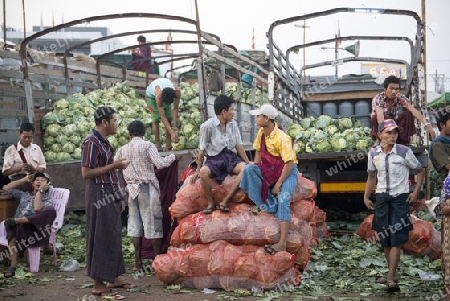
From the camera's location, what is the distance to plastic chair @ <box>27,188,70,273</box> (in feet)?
21.5

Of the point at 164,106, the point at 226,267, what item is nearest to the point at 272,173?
the point at 226,267

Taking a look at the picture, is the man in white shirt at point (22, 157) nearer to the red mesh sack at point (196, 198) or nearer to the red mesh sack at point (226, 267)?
the red mesh sack at point (196, 198)

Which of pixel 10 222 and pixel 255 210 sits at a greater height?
pixel 255 210

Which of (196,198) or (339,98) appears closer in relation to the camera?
(196,198)

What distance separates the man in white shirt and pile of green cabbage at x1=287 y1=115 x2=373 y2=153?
3.55m

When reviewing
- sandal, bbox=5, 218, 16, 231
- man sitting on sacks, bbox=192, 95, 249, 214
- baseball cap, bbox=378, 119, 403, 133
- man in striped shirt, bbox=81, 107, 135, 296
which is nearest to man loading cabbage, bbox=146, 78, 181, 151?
man sitting on sacks, bbox=192, 95, 249, 214

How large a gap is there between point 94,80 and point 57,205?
18.1ft

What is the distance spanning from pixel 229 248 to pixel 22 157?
132 inches

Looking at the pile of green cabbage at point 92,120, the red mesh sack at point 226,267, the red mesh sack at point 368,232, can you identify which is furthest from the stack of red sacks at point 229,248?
the pile of green cabbage at point 92,120

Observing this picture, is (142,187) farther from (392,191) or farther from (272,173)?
(392,191)

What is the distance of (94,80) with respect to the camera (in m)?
12.1

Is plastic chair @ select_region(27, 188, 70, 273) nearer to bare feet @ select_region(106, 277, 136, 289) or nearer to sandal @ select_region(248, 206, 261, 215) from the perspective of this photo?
bare feet @ select_region(106, 277, 136, 289)

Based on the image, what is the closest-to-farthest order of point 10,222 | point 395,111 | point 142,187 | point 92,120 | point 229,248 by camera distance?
point 229,248 < point 142,187 < point 10,222 < point 395,111 < point 92,120

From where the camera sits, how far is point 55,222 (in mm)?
6891
